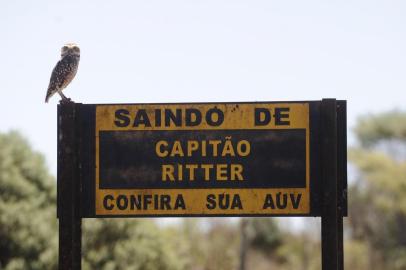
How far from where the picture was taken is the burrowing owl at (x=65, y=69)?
8.07 m

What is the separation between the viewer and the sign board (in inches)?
247

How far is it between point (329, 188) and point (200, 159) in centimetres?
99

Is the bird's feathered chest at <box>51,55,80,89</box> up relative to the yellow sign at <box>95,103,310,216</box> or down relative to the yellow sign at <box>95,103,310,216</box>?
up

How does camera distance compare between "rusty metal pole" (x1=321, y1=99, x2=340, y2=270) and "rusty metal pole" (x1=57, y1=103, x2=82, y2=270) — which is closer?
"rusty metal pole" (x1=321, y1=99, x2=340, y2=270)

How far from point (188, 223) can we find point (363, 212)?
15144 mm

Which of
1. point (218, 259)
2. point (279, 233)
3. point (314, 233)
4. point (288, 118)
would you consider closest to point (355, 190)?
point (314, 233)

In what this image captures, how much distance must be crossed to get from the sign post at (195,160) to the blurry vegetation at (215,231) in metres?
14.1

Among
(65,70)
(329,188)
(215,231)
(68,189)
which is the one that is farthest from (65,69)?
(215,231)

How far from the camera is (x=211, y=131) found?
20.9 ft

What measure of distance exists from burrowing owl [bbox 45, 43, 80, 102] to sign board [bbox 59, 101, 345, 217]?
164 cm

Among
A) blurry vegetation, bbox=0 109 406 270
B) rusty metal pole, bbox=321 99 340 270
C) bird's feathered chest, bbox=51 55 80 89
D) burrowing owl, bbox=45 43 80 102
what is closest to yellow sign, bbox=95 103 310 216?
rusty metal pole, bbox=321 99 340 270

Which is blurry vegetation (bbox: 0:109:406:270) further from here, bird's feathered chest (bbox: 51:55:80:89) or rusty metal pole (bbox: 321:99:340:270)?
rusty metal pole (bbox: 321:99:340:270)

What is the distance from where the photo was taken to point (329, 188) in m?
6.15

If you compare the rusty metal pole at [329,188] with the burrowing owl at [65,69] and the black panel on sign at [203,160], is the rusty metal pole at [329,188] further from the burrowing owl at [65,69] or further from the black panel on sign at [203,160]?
the burrowing owl at [65,69]
